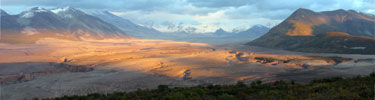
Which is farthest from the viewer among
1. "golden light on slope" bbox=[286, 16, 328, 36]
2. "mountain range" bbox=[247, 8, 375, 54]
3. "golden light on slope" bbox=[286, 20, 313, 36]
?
"golden light on slope" bbox=[286, 16, 328, 36]

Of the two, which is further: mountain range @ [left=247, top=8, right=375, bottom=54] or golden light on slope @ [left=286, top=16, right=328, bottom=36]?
golden light on slope @ [left=286, top=16, right=328, bottom=36]

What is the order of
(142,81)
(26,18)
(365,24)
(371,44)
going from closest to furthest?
(142,81)
(371,44)
(365,24)
(26,18)

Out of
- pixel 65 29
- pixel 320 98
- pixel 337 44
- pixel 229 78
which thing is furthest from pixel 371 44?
pixel 65 29

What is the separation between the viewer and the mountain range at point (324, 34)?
7956 centimetres

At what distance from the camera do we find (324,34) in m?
100

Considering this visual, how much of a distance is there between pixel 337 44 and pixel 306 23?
238ft

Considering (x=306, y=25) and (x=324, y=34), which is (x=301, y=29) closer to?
(x=306, y=25)

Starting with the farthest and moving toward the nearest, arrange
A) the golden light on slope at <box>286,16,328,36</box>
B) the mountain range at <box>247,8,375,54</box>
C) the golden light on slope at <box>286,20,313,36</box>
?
the golden light on slope at <box>286,16,328,36</box> < the golden light on slope at <box>286,20,313,36</box> < the mountain range at <box>247,8,375,54</box>

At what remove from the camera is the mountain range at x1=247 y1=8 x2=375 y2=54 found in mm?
79562

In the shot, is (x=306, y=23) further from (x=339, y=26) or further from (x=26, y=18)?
(x=26, y=18)

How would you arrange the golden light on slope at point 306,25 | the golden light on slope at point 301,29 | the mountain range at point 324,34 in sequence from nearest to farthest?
1. the mountain range at point 324,34
2. the golden light on slope at point 301,29
3. the golden light on slope at point 306,25

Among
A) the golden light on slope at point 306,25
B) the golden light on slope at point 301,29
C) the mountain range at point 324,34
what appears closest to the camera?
the mountain range at point 324,34

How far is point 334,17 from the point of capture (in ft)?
547

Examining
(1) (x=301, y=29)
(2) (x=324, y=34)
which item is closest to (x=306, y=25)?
(1) (x=301, y=29)
